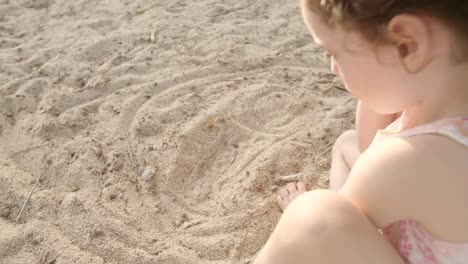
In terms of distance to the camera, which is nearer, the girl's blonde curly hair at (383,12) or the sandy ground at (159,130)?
the girl's blonde curly hair at (383,12)

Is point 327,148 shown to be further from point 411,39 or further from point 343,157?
point 411,39

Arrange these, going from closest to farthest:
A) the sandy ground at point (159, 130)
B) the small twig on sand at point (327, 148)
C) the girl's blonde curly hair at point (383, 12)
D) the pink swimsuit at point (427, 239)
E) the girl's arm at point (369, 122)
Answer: the girl's blonde curly hair at point (383, 12), the pink swimsuit at point (427, 239), the girl's arm at point (369, 122), the sandy ground at point (159, 130), the small twig on sand at point (327, 148)

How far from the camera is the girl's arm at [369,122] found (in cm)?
166

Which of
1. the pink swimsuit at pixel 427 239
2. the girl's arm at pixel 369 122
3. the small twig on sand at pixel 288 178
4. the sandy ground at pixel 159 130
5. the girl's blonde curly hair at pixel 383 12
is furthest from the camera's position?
the small twig on sand at pixel 288 178

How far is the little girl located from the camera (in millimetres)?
1007

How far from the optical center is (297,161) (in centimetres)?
205

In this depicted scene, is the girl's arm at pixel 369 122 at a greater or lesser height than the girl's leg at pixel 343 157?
greater

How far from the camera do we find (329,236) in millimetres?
1151

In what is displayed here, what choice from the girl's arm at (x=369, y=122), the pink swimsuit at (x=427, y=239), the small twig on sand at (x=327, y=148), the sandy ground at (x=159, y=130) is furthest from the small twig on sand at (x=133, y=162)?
the pink swimsuit at (x=427, y=239)

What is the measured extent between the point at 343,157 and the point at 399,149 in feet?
2.75

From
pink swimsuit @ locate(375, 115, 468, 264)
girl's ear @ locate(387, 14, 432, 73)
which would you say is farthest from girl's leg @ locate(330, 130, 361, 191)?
girl's ear @ locate(387, 14, 432, 73)

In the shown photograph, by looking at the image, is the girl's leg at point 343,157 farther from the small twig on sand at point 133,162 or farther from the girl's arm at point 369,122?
the small twig on sand at point 133,162

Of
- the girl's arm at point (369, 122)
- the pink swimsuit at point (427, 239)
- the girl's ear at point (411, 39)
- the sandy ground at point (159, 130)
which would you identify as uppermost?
the girl's ear at point (411, 39)

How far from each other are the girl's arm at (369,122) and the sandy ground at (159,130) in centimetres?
30
